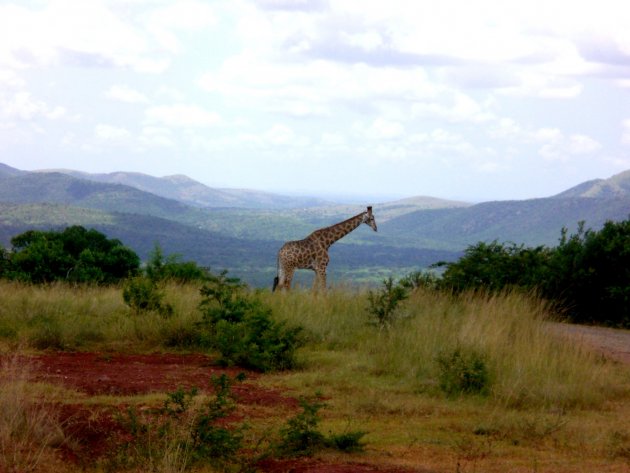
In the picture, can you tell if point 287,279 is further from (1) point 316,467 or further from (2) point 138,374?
(1) point 316,467

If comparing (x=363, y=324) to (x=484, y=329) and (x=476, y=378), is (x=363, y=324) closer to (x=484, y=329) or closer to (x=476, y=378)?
(x=484, y=329)

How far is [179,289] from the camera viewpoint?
14.9m

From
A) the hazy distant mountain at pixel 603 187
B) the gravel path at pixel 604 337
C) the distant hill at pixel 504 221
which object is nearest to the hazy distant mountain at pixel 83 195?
the distant hill at pixel 504 221

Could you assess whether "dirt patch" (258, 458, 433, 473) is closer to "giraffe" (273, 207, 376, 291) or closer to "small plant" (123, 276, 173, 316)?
"small plant" (123, 276, 173, 316)

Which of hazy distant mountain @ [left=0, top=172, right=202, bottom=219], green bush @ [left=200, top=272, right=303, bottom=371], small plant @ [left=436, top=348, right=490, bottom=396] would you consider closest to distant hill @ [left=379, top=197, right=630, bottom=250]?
hazy distant mountain @ [left=0, top=172, right=202, bottom=219]

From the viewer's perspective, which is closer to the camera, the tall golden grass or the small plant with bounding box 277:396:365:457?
the small plant with bounding box 277:396:365:457

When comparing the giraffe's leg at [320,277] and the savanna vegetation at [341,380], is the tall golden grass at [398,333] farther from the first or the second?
the giraffe's leg at [320,277]

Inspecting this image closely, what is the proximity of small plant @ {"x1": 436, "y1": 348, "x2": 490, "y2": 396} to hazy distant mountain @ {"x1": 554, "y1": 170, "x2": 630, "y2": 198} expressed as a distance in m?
154

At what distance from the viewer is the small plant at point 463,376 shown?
954 cm

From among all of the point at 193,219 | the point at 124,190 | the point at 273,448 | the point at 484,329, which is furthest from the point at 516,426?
the point at 124,190

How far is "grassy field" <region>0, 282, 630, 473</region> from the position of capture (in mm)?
7172

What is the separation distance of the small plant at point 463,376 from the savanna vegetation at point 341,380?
2 cm

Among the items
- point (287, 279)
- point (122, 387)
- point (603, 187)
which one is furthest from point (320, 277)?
point (603, 187)

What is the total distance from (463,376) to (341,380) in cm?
128
